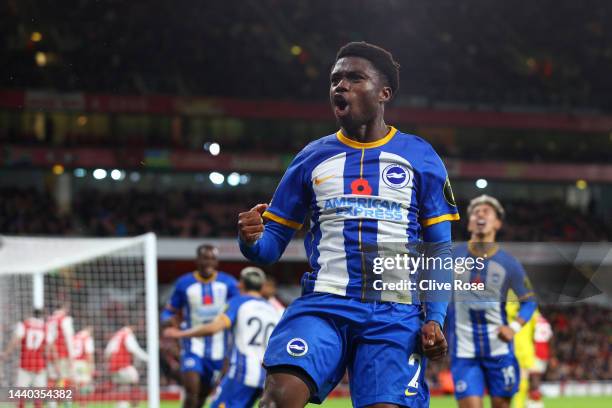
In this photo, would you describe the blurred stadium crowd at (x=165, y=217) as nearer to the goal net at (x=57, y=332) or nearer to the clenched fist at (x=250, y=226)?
the goal net at (x=57, y=332)

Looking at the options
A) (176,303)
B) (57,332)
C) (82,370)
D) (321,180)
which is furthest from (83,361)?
(321,180)

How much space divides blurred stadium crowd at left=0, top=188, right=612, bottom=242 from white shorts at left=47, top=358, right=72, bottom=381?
48.8 feet


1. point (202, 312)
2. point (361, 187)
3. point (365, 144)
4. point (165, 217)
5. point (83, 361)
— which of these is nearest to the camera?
point (361, 187)

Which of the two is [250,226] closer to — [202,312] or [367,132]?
[367,132]

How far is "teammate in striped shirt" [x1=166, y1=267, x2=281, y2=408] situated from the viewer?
27.3 ft

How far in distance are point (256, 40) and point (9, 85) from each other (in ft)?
28.5

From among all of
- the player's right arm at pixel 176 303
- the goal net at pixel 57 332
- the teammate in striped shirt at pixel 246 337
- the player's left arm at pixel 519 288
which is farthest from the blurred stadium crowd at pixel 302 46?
the player's left arm at pixel 519 288

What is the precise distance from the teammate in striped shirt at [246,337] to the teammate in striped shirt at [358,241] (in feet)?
13.9

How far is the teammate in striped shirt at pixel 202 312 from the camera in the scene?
10648mm

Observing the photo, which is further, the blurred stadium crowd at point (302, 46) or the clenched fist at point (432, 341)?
the blurred stadium crowd at point (302, 46)

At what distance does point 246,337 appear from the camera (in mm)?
8477

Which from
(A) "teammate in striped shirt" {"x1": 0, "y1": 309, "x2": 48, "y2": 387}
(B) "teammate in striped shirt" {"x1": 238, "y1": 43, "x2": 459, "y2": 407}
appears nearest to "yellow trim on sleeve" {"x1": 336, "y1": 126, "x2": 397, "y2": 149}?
(B) "teammate in striped shirt" {"x1": 238, "y1": 43, "x2": 459, "y2": 407}

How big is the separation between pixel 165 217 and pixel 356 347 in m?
28.0

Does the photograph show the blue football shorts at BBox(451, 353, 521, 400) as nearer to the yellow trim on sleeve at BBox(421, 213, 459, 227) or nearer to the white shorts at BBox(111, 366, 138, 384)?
the yellow trim on sleeve at BBox(421, 213, 459, 227)
